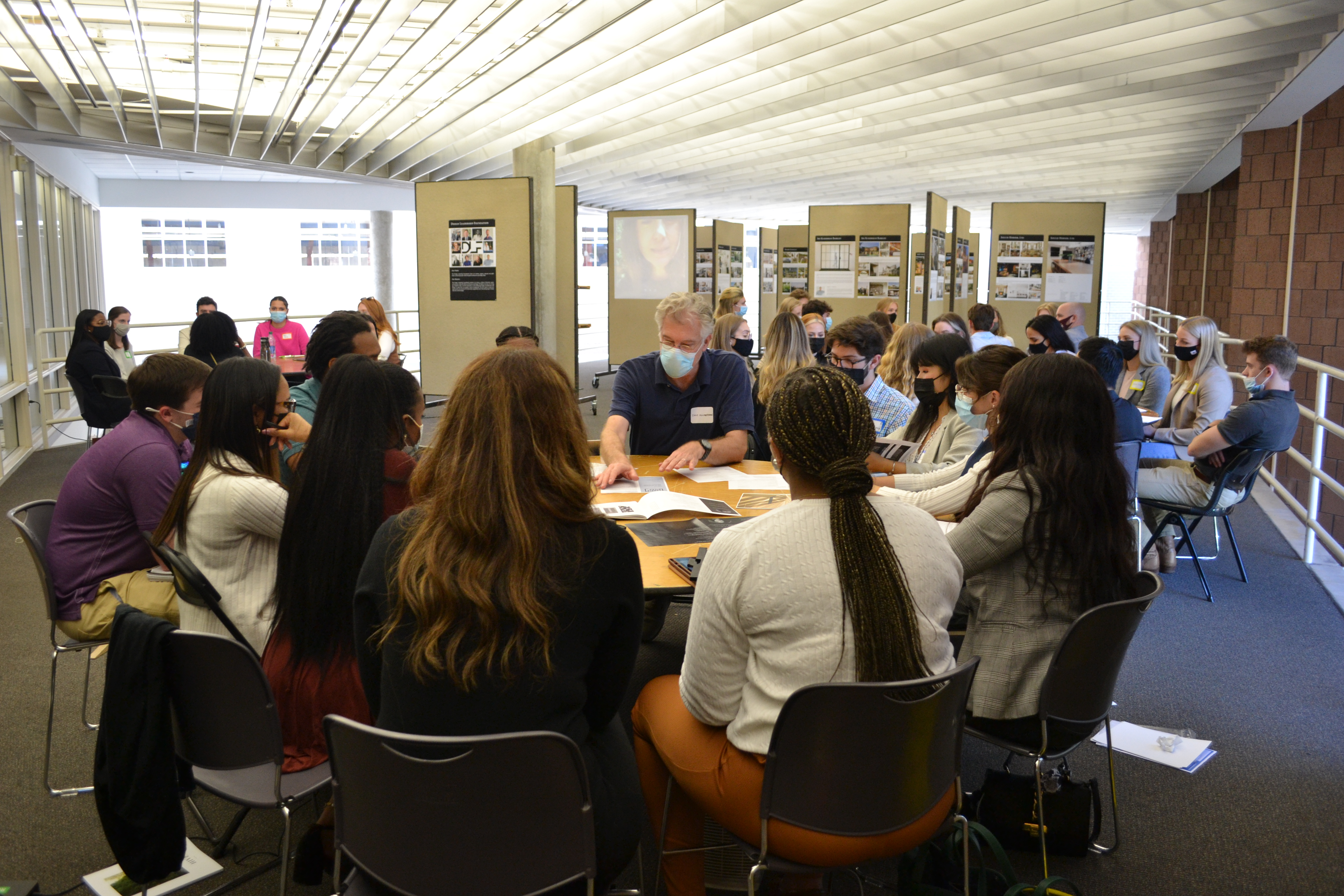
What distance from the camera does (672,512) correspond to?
116 inches

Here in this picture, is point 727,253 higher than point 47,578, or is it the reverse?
point 727,253

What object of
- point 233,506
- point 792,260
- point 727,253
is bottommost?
point 233,506

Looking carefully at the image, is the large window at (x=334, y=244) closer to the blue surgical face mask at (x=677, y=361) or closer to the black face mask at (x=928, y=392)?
the blue surgical face mask at (x=677, y=361)

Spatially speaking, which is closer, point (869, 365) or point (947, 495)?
point (947, 495)

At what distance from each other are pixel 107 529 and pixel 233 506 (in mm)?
814

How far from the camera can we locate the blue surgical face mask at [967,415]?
137 inches

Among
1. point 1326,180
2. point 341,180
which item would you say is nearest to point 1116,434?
point 1326,180

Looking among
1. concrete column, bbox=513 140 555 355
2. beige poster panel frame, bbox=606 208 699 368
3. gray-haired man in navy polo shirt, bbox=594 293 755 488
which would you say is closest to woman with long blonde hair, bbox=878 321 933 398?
gray-haired man in navy polo shirt, bbox=594 293 755 488

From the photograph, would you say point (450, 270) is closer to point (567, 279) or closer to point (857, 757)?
point (567, 279)

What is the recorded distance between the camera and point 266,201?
16.1 m

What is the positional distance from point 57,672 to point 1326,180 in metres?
8.64

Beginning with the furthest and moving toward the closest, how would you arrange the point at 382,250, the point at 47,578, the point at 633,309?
1. the point at 382,250
2. the point at 633,309
3. the point at 47,578

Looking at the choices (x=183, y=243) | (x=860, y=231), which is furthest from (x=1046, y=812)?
(x=183, y=243)

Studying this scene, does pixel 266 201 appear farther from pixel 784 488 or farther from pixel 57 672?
pixel 784 488
